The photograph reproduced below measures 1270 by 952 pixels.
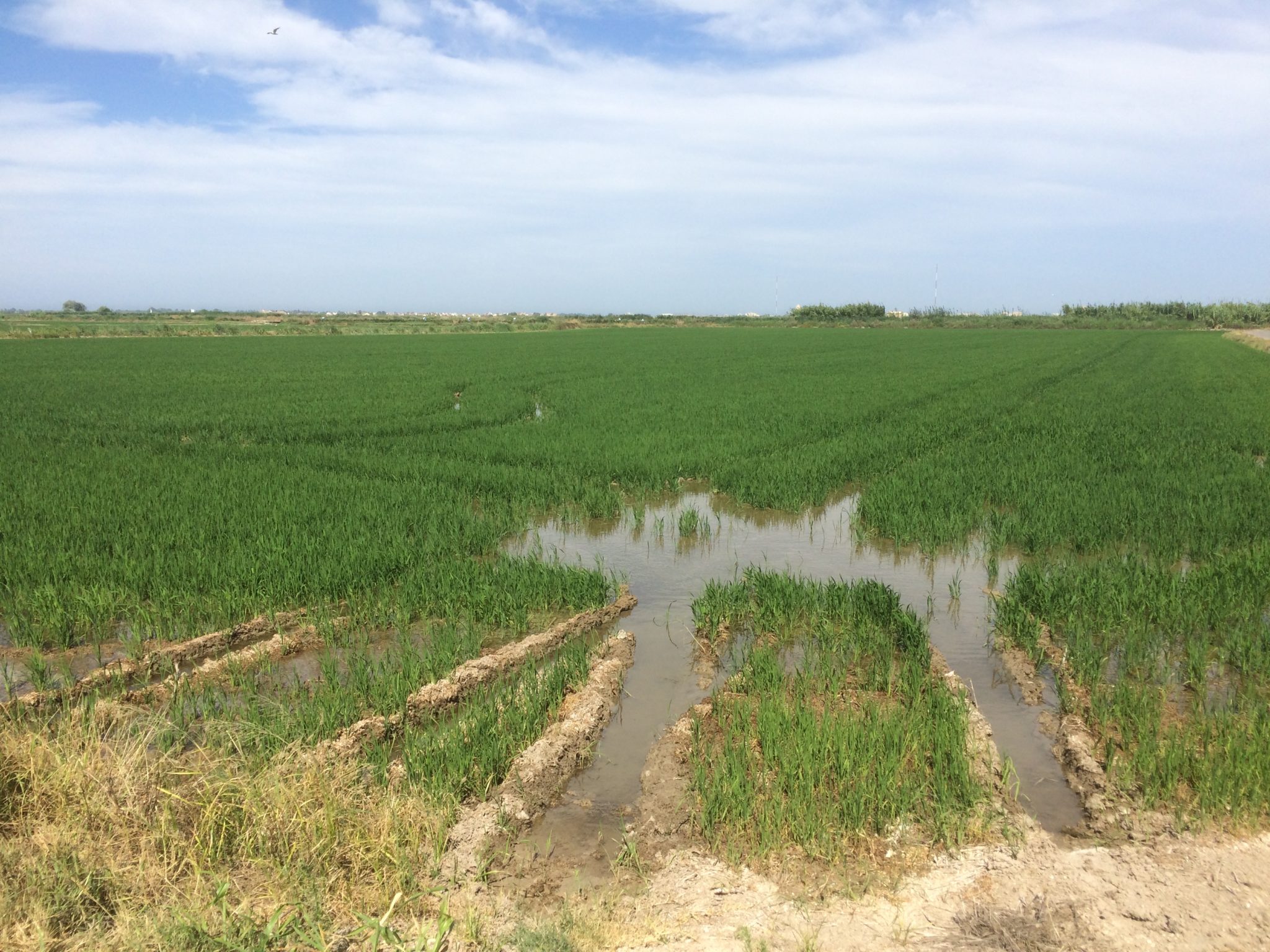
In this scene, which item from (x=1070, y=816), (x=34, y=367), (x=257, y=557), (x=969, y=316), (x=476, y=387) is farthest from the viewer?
(x=969, y=316)

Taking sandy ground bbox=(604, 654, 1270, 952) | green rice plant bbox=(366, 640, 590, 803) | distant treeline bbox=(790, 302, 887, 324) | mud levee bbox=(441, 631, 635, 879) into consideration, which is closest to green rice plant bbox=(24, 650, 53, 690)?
green rice plant bbox=(366, 640, 590, 803)

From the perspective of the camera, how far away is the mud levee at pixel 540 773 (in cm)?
323

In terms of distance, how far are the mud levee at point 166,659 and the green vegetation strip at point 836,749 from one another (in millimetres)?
3102

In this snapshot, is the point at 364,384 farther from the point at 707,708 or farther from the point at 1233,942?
the point at 1233,942

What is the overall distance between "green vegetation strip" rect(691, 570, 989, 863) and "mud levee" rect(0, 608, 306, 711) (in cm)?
310

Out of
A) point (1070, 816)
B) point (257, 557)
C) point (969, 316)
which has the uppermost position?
point (969, 316)

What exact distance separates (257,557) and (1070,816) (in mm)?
5829

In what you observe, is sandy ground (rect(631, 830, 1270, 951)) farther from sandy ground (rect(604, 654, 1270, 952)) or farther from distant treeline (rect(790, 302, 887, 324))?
distant treeline (rect(790, 302, 887, 324))

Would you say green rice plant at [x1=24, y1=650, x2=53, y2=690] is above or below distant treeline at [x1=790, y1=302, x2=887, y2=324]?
below

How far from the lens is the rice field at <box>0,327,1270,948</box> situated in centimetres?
310

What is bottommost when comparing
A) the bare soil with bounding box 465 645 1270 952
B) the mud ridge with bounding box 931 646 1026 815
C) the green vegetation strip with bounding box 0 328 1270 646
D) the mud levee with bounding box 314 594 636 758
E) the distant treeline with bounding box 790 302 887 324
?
the bare soil with bounding box 465 645 1270 952

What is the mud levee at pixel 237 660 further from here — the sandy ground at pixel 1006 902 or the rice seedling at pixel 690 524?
the rice seedling at pixel 690 524

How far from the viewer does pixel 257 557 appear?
657 centimetres

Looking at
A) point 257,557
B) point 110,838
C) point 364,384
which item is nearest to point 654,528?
point 257,557
